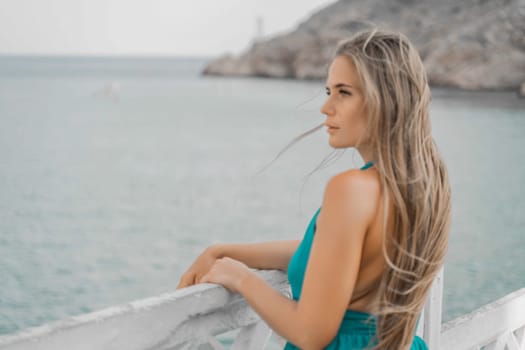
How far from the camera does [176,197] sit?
2058 cm

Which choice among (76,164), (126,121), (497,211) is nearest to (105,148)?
(76,164)

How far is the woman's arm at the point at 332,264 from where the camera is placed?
1.18 meters

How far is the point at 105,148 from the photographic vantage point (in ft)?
101

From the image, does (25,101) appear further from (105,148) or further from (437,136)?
(437,136)

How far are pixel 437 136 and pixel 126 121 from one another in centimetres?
1843

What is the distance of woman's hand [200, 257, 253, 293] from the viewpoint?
4.38 ft

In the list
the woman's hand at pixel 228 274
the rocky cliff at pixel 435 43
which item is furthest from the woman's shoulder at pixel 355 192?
the rocky cliff at pixel 435 43

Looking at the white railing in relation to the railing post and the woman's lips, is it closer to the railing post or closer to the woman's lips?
the woman's lips

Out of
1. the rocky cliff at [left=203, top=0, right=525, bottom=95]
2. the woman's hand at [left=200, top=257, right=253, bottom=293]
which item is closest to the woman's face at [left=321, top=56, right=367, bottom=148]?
the woman's hand at [left=200, top=257, right=253, bottom=293]

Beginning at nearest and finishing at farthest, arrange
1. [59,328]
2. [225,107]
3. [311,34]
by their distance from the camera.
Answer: [59,328]
[225,107]
[311,34]

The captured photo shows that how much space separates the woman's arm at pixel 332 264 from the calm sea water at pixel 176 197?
473 millimetres

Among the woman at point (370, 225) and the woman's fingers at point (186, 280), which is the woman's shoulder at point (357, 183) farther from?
the woman's fingers at point (186, 280)

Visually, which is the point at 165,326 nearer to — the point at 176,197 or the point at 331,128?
the point at 331,128

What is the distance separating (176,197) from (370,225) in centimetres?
1953
